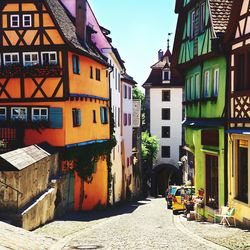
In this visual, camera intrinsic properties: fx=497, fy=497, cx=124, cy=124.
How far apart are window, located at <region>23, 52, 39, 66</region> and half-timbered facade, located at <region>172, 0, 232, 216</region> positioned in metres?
7.82

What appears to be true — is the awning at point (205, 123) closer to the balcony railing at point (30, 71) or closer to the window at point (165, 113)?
the balcony railing at point (30, 71)

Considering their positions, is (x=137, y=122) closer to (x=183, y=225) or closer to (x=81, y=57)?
(x=81, y=57)

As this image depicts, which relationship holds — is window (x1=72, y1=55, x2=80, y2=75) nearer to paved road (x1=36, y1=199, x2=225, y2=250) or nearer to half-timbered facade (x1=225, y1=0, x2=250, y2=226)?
paved road (x1=36, y1=199, x2=225, y2=250)

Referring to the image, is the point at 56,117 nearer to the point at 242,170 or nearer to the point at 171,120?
the point at 242,170

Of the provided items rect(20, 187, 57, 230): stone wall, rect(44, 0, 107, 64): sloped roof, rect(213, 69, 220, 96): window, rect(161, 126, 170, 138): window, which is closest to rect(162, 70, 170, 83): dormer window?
rect(161, 126, 170, 138): window

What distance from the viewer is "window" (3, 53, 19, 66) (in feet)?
90.4

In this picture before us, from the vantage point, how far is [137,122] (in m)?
57.1

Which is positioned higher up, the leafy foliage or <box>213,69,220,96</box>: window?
<box>213,69,220,96</box>: window

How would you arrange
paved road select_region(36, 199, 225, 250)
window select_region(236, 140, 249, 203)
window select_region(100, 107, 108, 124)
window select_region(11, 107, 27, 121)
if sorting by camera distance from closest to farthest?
paved road select_region(36, 199, 225, 250) < window select_region(236, 140, 249, 203) < window select_region(11, 107, 27, 121) < window select_region(100, 107, 108, 124)

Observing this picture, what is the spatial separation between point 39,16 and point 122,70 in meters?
20.6

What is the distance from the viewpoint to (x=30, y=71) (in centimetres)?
2723

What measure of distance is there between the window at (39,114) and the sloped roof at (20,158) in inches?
150

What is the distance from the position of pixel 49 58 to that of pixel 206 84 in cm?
906

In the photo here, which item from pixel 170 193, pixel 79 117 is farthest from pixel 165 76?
pixel 79 117
